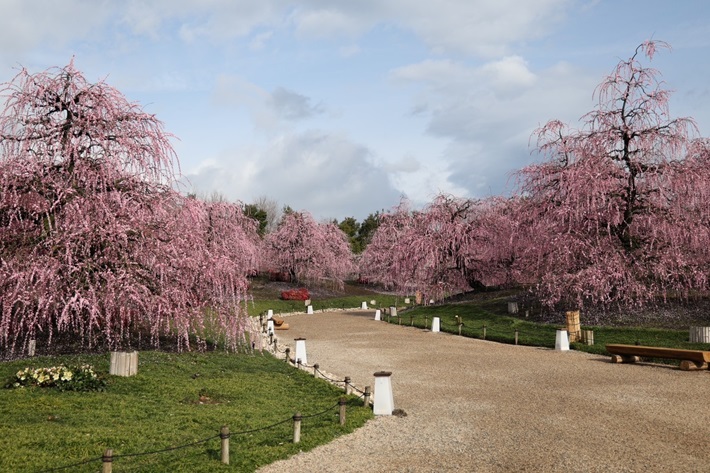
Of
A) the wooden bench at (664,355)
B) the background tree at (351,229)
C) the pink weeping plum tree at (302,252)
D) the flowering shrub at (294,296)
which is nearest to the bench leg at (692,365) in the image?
the wooden bench at (664,355)

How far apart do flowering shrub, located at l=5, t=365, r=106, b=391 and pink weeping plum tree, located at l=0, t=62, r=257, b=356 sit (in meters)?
1.95

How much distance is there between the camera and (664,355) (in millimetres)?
17266

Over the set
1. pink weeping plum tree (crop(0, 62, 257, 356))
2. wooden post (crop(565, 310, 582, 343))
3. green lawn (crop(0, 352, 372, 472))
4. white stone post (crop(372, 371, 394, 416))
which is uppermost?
pink weeping plum tree (crop(0, 62, 257, 356))

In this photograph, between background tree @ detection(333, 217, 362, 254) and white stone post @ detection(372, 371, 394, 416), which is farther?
background tree @ detection(333, 217, 362, 254)

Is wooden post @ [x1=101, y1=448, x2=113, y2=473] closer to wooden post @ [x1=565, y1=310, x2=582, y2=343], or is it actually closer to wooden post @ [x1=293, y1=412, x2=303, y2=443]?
wooden post @ [x1=293, y1=412, x2=303, y2=443]

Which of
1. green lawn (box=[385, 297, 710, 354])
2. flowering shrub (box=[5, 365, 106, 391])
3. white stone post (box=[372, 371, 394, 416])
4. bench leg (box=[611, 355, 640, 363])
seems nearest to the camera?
white stone post (box=[372, 371, 394, 416])

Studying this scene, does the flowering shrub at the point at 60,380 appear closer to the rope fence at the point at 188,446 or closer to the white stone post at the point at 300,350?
the rope fence at the point at 188,446

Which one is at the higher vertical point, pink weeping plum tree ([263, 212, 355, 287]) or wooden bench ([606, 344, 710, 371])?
pink weeping plum tree ([263, 212, 355, 287])

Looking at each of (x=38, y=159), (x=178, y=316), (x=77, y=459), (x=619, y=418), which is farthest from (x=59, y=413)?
(x=619, y=418)

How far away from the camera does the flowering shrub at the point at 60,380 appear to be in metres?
13.6

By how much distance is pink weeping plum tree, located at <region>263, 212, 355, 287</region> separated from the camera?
189 ft

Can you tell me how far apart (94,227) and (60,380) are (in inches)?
182

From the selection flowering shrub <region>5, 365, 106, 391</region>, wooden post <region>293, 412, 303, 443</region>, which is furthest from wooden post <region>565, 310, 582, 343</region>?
flowering shrub <region>5, 365, 106, 391</region>

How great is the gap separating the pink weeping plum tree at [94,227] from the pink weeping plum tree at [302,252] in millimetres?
37782
